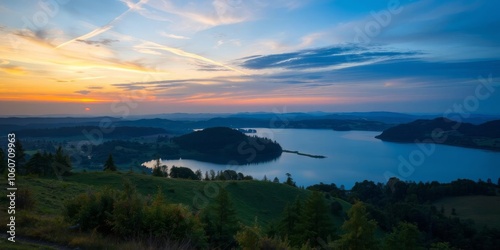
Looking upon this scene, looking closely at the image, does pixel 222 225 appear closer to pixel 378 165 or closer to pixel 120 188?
pixel 120 188

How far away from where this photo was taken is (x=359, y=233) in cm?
1412

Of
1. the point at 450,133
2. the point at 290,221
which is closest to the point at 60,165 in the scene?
the point at 290,221

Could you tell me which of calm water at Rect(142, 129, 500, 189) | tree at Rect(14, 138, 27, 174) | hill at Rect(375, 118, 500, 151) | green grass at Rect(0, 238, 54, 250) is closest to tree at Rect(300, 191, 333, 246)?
green grass at Rect(0, 238, 54, 250)

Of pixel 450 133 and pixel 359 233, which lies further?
pixel 450 133

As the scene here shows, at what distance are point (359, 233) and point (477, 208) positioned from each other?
7249 centimetres

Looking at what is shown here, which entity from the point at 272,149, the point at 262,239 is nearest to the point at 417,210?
the point at 262,239

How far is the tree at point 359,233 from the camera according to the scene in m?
14.2

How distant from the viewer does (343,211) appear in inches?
1919

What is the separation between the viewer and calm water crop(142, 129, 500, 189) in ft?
353

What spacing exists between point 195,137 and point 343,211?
128m

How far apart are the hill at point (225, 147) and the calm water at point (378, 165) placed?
9.22 metres

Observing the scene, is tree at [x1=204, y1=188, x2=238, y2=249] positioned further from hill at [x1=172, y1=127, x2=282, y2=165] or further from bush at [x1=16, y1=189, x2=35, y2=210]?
hill at [x1=172, y1=127, x2=282, y2=165]

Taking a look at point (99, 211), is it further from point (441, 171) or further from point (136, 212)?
point (441, 171)

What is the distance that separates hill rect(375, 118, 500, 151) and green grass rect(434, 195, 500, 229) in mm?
90936
